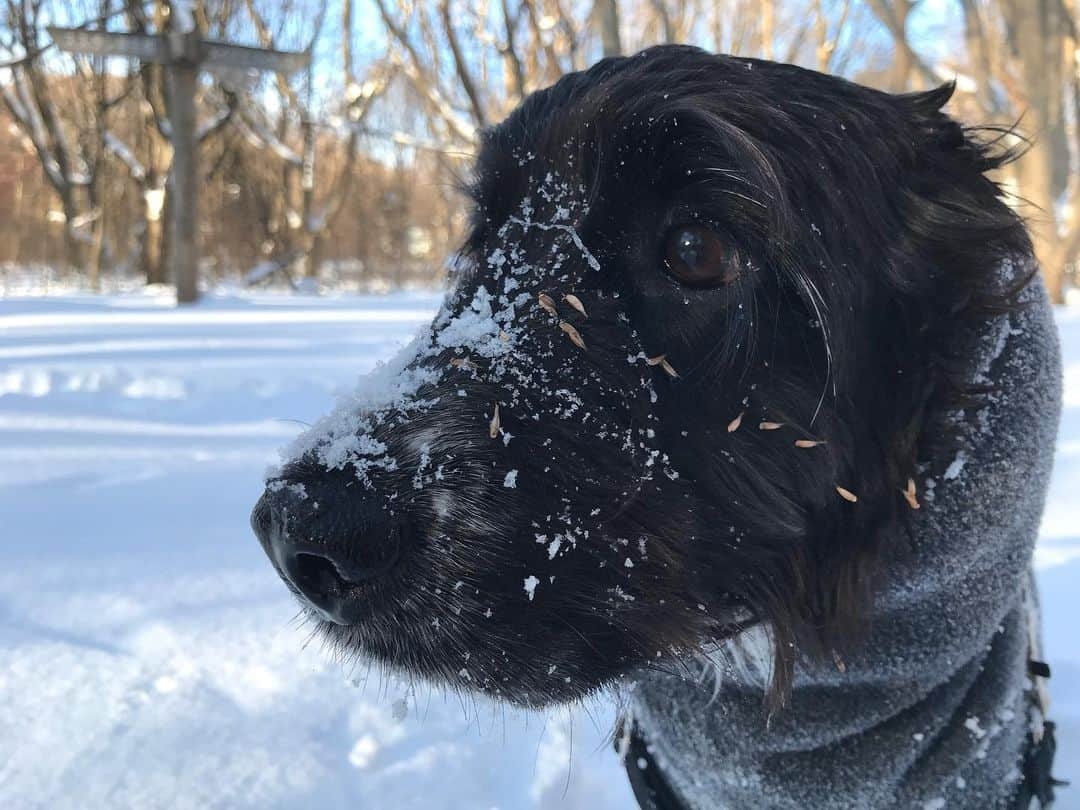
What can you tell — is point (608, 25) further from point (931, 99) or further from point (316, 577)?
point (316, 577)

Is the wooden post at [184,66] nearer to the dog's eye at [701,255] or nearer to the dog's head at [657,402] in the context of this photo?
the dog's head at [657,402]

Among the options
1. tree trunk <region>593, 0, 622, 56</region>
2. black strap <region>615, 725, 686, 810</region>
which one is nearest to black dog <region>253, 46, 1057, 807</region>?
black strap <region>615, 725, 686, 810</region>

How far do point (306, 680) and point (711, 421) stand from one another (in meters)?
1.48

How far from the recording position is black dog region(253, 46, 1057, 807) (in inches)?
44.5

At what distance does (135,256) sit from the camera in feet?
97.3

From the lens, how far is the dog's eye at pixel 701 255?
4.06 ft

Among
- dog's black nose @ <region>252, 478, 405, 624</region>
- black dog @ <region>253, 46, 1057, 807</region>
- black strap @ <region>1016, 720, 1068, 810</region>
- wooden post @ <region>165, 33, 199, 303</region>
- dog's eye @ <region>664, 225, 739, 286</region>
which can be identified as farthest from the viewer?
wooden post @ <region>165, 33, 199, 303</region>

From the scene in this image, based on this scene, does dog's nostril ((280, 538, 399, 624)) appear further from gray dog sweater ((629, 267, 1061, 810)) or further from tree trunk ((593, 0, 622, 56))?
tree trunk ((593, 0, 622, 56))

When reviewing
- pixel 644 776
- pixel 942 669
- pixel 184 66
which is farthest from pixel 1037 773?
pixel 184 66

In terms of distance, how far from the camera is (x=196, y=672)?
2.03 metres

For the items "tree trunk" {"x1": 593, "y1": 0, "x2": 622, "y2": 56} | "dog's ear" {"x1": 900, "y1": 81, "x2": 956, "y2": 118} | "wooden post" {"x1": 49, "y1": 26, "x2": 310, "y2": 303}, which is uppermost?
"tree trunk" {"x1": 593, "y1": 0, "x2": 622, "y2": 56}

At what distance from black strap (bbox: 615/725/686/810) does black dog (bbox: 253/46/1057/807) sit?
0.25 metres

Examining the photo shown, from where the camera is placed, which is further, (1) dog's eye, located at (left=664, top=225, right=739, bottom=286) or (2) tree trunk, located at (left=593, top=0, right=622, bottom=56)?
(2) tree trunk, located at (left=593, top=0, right=622, bottom=56)

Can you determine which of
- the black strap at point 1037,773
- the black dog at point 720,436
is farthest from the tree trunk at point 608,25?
the black strap at point 1037,773
